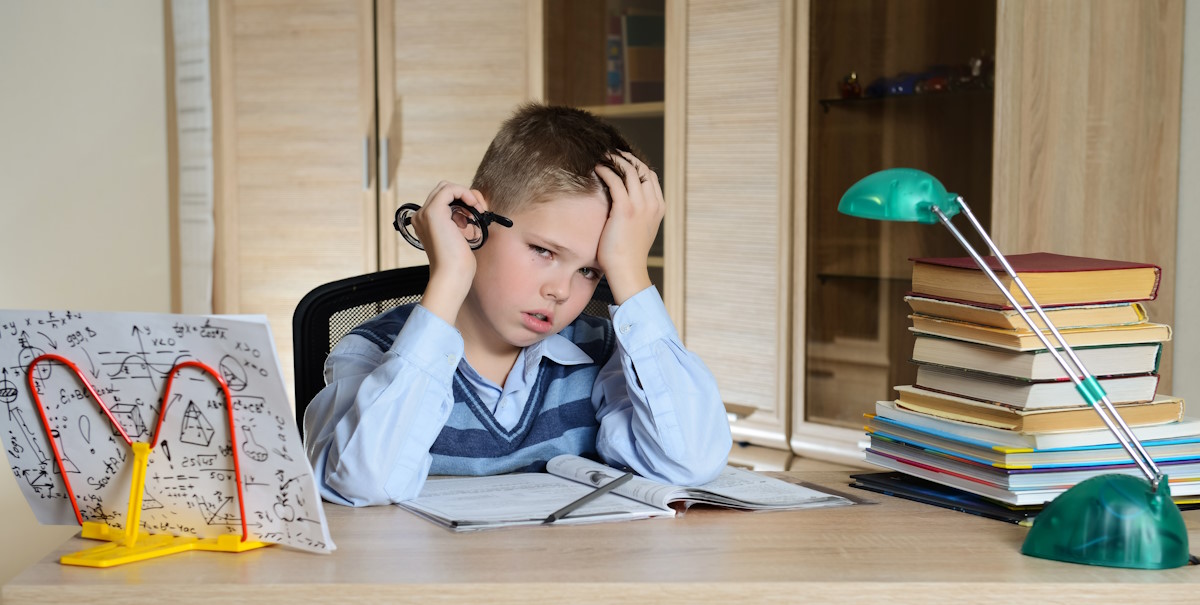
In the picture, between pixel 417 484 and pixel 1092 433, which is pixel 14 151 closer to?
pixel 417 484

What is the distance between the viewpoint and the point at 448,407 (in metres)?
1.12

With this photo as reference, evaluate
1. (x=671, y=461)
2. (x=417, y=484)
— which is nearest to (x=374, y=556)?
(x=417, y=484)

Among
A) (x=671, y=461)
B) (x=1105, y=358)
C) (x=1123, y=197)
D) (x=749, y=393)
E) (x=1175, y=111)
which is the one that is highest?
(x=1175, y=111)

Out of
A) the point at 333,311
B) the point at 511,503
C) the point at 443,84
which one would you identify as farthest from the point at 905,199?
the point at 443,84

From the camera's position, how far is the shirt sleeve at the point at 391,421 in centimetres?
101

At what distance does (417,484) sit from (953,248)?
1.47m

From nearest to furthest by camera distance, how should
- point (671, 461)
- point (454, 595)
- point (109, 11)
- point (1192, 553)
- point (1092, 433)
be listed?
point (454, 595) < point (1192, 553) < point (1092, 433) < point (671, 461) < point (109, 11)

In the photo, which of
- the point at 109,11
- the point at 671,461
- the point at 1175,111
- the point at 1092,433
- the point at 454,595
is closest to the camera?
the point at 454,595

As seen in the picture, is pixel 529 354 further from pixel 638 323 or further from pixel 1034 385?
pixel 1034 385

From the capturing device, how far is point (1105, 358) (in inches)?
39.0

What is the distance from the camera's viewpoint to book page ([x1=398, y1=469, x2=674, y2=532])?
90 centimetres

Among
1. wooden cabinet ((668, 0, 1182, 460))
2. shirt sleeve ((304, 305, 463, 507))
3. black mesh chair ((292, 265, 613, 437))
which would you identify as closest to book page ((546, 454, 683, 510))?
shirt sleeve ((304, 305, 463, 507))

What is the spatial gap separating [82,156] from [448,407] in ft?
8.87

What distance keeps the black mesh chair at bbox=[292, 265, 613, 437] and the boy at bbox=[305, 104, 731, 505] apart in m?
0.12
